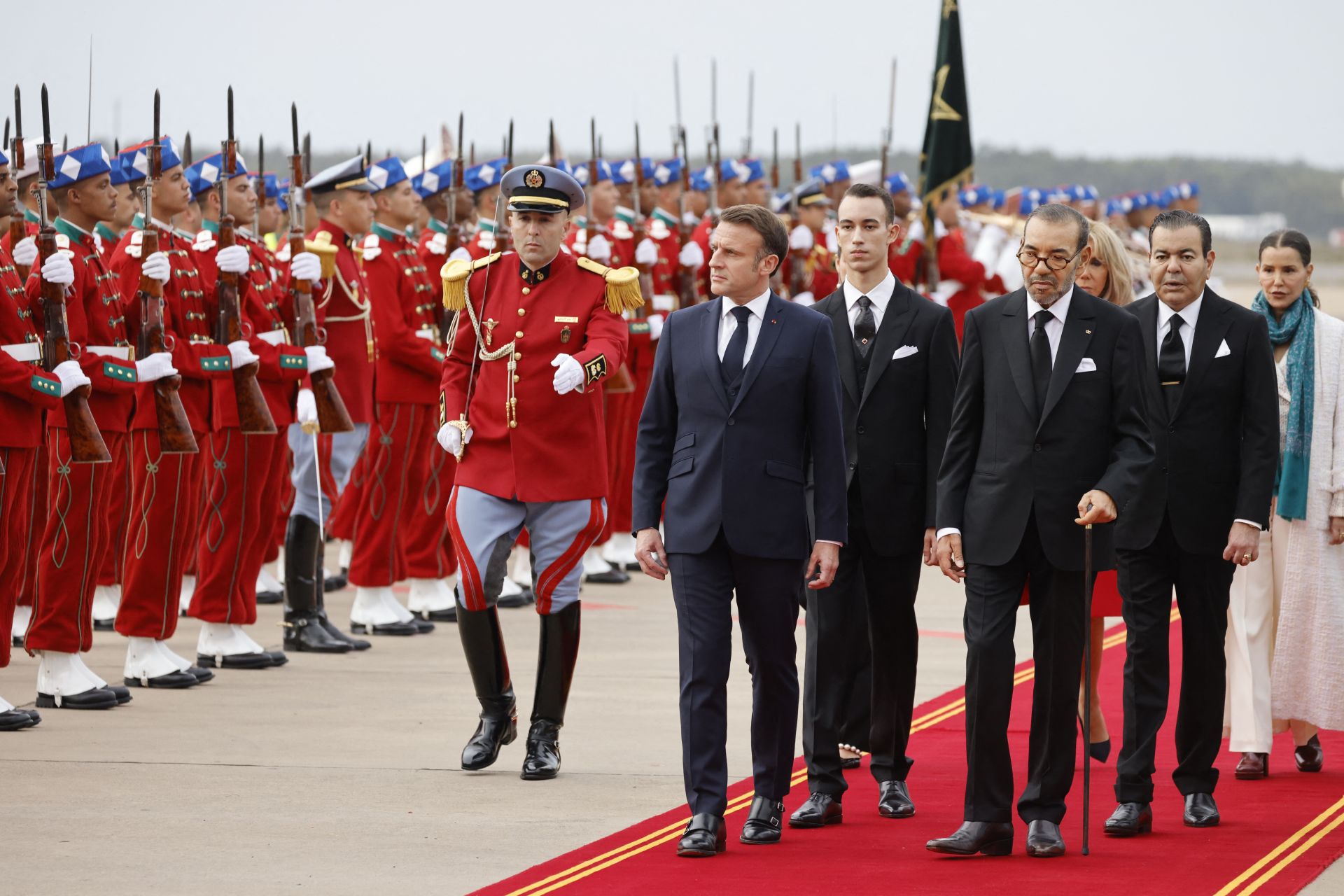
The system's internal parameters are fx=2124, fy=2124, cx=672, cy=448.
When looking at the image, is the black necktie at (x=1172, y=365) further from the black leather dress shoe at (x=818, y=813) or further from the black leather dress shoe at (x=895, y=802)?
the black leather dress shoe at (x=818, y=813)

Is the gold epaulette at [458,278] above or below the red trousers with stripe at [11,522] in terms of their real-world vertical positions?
above

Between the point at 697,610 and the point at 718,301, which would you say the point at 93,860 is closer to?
the point at 697,610

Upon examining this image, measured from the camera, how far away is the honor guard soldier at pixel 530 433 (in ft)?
23.1

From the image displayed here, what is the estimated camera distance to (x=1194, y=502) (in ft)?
21.2

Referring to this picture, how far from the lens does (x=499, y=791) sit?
680 cm

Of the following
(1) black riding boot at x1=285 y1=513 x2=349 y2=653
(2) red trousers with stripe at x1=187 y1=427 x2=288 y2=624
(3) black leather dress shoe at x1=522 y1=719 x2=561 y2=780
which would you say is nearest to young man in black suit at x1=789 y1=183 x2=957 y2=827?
(3) black leather dress shoe at x1=522 y1=719 x2=561 y2=780

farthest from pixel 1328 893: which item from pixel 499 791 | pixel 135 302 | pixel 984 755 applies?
pixel 135 302

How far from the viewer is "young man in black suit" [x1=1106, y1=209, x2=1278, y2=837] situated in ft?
20.9

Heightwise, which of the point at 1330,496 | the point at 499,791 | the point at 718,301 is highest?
the point at 718,301

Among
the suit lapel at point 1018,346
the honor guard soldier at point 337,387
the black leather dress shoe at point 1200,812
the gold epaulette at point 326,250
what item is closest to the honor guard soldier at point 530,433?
the suit lapel at point 1018,346

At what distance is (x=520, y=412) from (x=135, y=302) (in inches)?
87.7

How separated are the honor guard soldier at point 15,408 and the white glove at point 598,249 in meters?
4.91

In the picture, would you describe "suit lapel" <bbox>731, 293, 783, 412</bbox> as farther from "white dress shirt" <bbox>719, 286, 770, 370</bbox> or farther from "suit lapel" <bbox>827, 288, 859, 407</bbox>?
"suit lapel" <bbox>827, 288, 859, 407</bbox>

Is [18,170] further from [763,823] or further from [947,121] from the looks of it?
[947,121]
